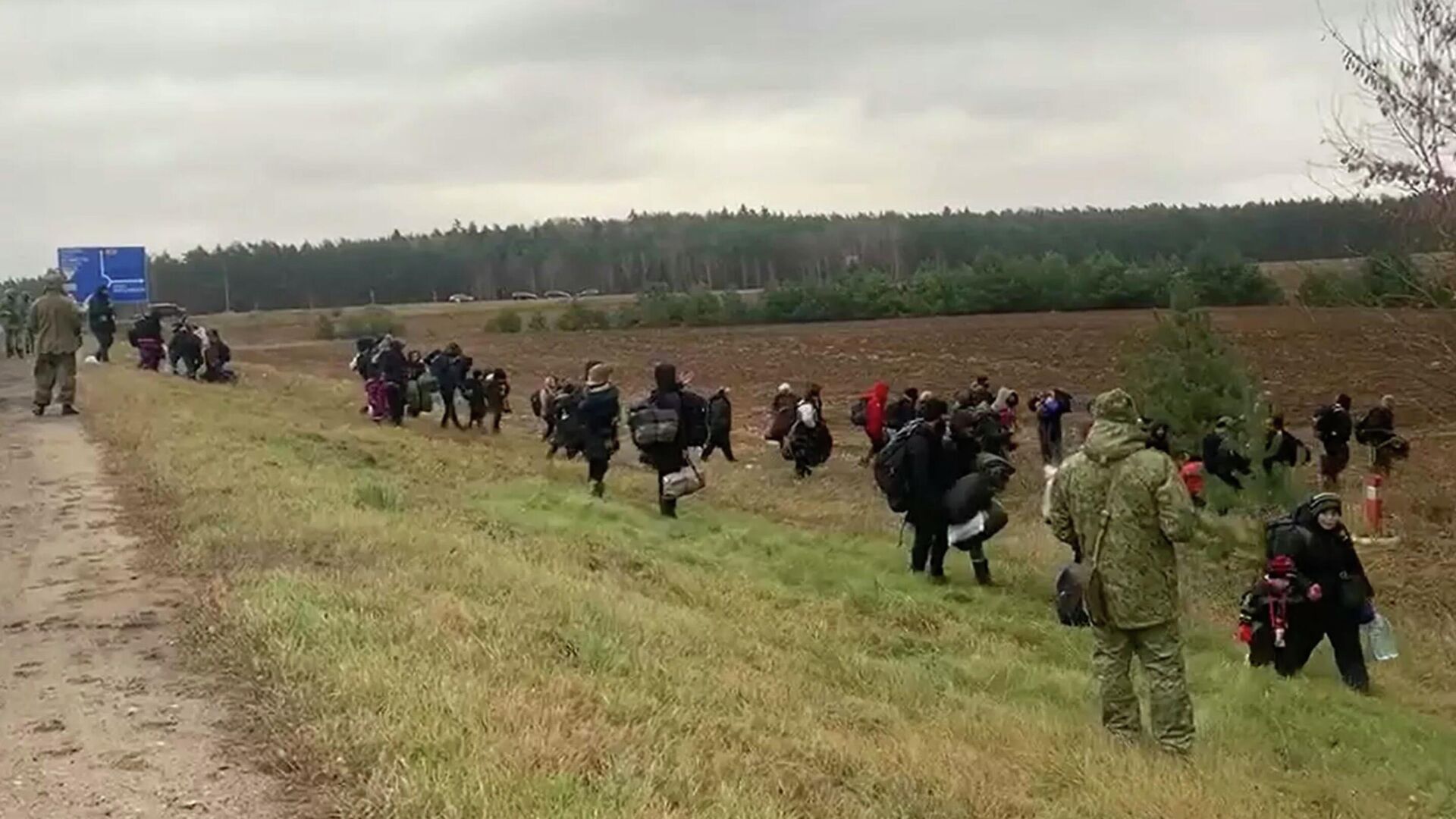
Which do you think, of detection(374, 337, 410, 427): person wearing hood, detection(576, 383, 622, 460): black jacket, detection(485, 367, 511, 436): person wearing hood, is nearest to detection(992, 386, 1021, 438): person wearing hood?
detection(576, 383, 622, 460): black jacket

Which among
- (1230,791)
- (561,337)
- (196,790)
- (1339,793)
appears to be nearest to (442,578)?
(196,790)

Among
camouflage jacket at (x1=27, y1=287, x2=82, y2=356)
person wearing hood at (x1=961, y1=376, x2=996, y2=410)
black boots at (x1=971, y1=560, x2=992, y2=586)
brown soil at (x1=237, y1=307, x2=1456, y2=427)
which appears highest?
camouflage jacket at (x1=27, y1=287, x2=82, y2=356)

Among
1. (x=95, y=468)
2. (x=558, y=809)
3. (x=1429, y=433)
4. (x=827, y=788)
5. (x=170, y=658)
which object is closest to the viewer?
(x=558, y=809)

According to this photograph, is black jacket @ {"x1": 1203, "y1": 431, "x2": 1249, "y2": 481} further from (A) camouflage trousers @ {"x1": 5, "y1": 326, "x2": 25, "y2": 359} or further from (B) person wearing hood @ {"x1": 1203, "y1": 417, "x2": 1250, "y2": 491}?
(A) camouflage trousers @ {"x1": 5, "y1": 326, "x2": 25, "y2": 359}

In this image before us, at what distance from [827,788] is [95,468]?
10.1 metres

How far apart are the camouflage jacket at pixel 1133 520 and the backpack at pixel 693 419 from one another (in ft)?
25.8

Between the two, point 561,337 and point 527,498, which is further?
point 561,337

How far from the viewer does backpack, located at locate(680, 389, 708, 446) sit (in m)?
15.7

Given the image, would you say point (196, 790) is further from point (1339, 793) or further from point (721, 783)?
point (1339, 793)

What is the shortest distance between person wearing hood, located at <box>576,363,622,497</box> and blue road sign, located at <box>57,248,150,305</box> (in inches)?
1361

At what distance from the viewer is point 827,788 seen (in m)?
5.86

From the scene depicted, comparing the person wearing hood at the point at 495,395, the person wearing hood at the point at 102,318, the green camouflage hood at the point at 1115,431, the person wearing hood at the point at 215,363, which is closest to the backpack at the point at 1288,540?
the green camouflage hood at the point at 1115,431

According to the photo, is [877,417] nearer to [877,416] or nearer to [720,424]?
[877,416]

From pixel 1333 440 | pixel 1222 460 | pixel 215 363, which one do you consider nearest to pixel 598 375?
pixel 1222 460
